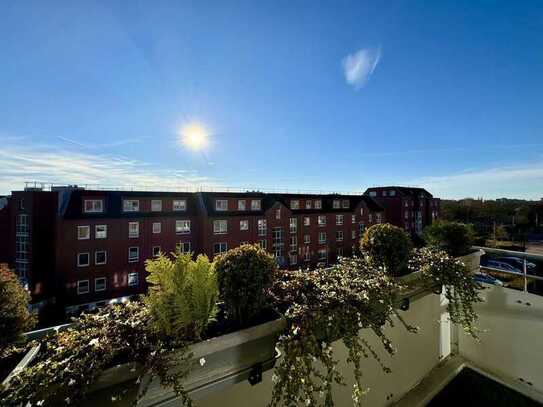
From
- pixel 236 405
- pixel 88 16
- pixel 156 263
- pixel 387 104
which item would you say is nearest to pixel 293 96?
pixel 387 104

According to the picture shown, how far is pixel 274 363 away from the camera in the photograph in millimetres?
1785

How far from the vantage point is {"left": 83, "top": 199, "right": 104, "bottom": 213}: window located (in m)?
13.6

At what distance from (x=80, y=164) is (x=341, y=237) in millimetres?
19651

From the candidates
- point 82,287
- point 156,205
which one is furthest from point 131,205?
point 82,287

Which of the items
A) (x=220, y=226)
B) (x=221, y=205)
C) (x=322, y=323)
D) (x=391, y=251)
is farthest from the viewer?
(x=221, y=205)

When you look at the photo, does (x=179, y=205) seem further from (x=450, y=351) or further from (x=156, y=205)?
(x=450, y=351)

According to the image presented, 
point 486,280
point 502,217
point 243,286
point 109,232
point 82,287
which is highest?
point 243,286

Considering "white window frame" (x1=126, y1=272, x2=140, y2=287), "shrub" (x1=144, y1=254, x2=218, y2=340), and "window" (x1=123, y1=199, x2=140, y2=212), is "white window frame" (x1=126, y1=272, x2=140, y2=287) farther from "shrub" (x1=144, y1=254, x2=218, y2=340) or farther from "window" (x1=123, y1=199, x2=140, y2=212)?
"shrub" (x1=144, y1=254, x2=218, y2=340)

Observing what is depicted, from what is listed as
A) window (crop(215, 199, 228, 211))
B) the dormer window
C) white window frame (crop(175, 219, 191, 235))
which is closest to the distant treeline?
the dormer window

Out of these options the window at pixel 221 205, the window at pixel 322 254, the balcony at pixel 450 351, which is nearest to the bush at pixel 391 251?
the balcony at pixel 450 351

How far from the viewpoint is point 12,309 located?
2012 millimetres

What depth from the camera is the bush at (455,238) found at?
430 cm

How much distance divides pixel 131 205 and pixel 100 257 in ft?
10.4

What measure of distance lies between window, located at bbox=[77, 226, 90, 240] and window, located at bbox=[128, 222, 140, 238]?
1917 mm
